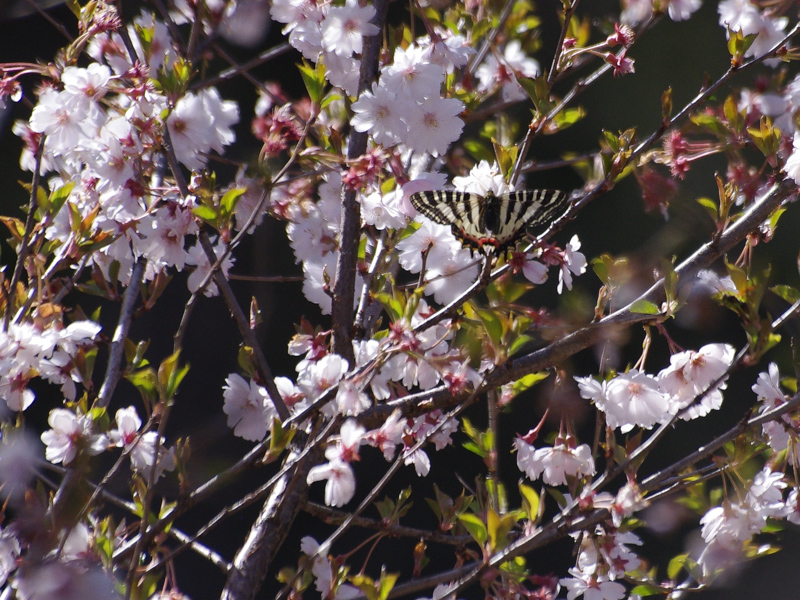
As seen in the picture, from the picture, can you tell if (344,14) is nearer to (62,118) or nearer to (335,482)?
(62,118)

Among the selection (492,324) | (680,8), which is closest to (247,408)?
(492,324)

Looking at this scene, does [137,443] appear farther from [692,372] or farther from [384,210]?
[692,372]

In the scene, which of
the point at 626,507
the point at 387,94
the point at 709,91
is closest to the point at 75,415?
the point at 387,94

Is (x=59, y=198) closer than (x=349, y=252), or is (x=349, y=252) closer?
(x=59, y=198)

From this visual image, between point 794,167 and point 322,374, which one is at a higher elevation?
point 794,167

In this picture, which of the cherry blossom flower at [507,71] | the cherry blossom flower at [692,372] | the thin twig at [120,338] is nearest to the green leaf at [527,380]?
the cherry blossom flower at [692,372]

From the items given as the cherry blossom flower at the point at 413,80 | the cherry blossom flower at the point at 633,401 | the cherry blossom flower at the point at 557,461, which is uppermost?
the cherry blossom flower at the point at 413,80

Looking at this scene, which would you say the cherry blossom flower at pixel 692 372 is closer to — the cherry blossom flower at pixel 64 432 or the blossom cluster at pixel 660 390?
the blossom cluster at pixel 660 390
